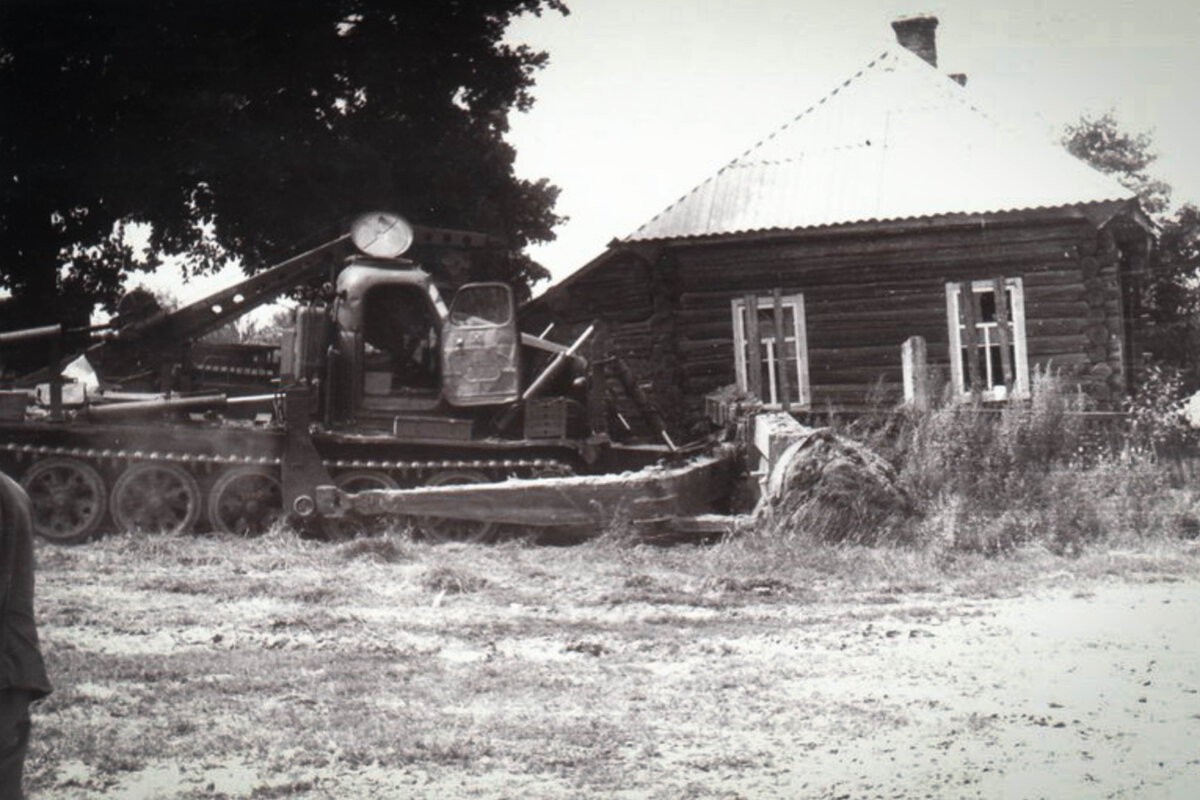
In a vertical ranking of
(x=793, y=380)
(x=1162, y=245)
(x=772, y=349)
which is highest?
(x=1162, y=245)

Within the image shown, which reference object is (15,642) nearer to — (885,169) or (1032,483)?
(1032,483)

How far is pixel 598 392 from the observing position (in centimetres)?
1148

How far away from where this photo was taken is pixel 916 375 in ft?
40.2

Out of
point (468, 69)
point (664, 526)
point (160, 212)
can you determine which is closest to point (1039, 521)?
point (664, 526)

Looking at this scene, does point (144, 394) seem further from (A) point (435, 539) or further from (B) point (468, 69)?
(B) point (468, 69)

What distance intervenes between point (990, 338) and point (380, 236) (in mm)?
8196

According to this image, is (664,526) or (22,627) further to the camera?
(664,526)

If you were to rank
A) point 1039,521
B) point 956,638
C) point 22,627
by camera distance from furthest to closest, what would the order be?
point 1039,521
point 956,638
point 22,627

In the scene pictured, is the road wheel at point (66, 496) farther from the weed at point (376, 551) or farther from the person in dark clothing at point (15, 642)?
the person in dark clothing at point (15, 642)

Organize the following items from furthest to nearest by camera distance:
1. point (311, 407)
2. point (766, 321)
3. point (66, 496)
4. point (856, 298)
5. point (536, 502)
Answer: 1. point (766, 321)
2. point (856, 298)
3. point (311, 407)
4. point (66, 496)
5. point (536, 502)

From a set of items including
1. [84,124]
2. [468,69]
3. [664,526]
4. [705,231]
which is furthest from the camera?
[705,231]

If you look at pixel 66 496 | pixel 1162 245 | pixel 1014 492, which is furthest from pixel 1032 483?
pixel 66 496

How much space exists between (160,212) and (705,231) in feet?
22.3

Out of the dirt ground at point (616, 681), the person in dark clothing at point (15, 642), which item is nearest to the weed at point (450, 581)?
the dirt ground at point (616, 681)
